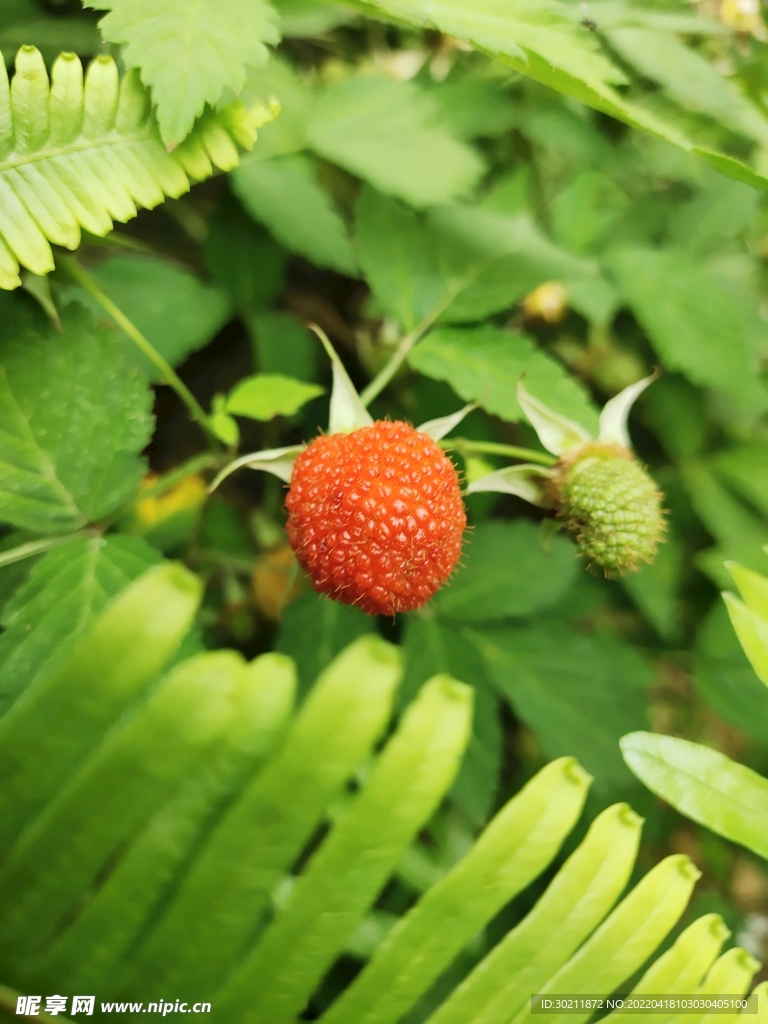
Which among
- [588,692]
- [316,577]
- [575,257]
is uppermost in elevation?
[575,257]

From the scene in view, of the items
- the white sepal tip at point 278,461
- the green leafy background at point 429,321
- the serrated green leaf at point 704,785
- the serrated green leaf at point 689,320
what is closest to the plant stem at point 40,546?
the green leafy background at point 429,321

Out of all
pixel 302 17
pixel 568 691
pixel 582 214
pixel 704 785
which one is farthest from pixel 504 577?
pixel 302 17

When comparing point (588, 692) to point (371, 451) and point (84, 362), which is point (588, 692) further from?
point (84, 362)

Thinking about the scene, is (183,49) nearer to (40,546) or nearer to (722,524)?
(40,546)

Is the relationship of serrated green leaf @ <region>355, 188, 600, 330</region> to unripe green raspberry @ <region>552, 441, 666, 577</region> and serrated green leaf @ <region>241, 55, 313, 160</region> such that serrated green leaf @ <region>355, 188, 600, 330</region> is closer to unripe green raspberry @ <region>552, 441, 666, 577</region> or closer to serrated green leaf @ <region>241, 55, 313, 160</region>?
serrated green leaf @ <region>241, 55, 313, 160</region>

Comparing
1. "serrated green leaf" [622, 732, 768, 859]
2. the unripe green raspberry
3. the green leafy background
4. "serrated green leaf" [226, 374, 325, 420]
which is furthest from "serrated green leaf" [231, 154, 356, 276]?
"serrated green leaf" [622, 732, 768, 859]

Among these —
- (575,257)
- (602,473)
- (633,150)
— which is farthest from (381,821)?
(633,150)
